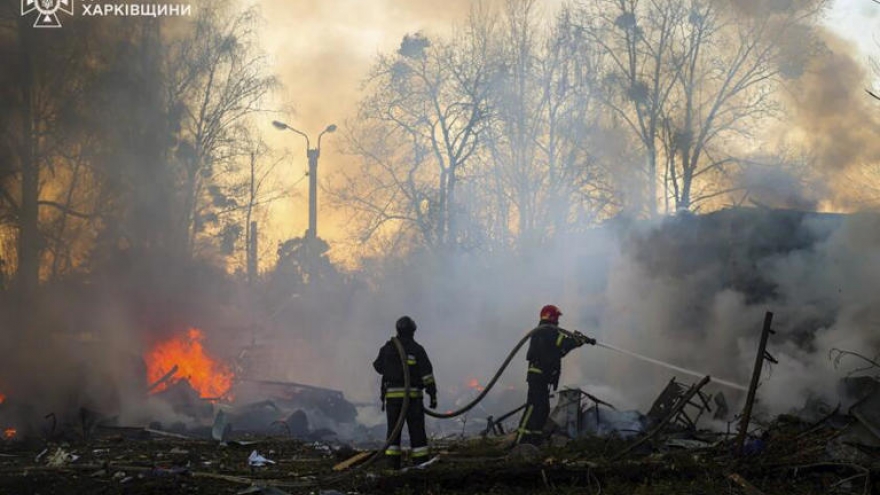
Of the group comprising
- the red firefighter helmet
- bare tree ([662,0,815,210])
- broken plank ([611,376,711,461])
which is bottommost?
broken plank ([611,376,711,461])

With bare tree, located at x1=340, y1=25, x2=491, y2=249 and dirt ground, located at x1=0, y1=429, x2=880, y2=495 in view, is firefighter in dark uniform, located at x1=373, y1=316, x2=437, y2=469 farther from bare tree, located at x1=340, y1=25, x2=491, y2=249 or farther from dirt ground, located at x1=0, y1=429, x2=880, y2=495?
bare tree, located at x1=340, y1=25, x2=491, y2=249

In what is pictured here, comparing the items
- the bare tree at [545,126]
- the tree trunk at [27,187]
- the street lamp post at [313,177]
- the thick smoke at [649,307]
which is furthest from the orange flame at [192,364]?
the bare tree at [545,126]

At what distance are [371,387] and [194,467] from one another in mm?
13227

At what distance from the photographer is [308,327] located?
79.4 ft

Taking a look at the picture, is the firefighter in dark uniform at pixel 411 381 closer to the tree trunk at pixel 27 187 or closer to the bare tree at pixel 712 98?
the tree trunk at pixel 27 187

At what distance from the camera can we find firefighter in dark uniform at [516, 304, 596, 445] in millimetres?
10289

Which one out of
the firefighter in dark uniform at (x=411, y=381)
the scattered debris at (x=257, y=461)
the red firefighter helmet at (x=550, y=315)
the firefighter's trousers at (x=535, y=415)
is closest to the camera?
the firefighter in dark uniform at (x=411, y=381)

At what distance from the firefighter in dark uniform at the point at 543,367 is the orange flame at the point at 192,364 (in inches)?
405

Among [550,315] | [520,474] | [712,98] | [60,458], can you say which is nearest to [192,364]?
[60,458]

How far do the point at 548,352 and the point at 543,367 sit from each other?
8.0 inches

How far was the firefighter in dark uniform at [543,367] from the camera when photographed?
10289 mm

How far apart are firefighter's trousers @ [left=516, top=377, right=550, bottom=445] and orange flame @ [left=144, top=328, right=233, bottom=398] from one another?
10.3 meters

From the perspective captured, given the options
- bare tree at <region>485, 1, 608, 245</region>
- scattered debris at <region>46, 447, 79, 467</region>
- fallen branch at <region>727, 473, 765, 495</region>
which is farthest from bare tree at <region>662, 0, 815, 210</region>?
scattered debris at <region>46, 447, 79, 467</region>

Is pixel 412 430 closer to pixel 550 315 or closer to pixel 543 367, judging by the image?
pixel 543 367
